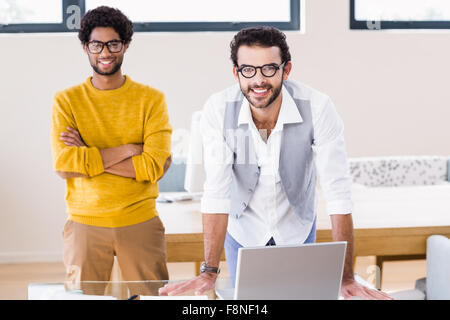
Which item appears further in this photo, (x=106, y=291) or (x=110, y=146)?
(x=110, y=146)

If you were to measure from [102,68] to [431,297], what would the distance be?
145 centimetres

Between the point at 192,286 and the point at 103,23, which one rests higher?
the point at 103,23

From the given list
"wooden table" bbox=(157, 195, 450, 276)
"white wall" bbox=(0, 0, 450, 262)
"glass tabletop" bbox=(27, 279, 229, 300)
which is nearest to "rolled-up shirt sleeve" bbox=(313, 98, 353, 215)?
"glass tabletop" bbox=(27, 279, 229, 300)

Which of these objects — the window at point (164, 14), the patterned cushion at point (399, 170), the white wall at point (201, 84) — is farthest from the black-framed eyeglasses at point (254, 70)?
the window at point (164, 14)

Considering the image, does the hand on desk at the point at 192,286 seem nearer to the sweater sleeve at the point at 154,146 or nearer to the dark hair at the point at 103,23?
the sweater sleeve at the point at 154,146

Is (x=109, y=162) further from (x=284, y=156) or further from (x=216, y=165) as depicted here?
(x=284, y=156)

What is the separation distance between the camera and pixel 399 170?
4117 millimetres

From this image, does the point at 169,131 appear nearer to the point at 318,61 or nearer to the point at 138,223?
the point at 138,223

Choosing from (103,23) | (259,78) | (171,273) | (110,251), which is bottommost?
(171,273)

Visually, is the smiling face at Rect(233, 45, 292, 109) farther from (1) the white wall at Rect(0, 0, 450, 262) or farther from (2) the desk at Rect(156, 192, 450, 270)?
(1) the white wall at Rect(0, 0, 450, 262)

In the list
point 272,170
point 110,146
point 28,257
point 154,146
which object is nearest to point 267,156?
point 272,170

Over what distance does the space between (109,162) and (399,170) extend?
2.65 m
